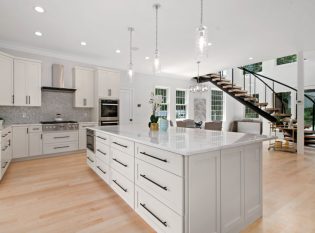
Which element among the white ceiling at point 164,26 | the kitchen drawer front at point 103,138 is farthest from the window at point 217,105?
the kitchen drawer front at point 103,138

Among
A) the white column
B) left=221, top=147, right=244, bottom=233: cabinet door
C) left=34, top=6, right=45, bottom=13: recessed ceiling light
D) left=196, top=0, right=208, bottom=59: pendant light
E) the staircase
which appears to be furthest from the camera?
the staircase

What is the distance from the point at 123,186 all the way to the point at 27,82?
4.04 m

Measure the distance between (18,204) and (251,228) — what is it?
9.35 feet

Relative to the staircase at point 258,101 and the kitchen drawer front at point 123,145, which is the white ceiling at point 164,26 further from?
the kitchen drawer front at point 123,145

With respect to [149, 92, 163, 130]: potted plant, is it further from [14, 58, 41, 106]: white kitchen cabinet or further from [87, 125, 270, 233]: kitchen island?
[14, 58, 41, 106]: white kitchen cabinet

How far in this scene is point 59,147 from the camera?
187 inches

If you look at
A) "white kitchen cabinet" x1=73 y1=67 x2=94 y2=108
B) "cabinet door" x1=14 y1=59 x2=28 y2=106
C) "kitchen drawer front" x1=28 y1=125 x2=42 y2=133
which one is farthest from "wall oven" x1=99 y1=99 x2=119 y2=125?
"cabinet door" x1=14 y1=59 x2=28 y2=106

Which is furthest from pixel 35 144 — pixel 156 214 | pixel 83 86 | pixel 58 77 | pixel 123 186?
pixel 156 214

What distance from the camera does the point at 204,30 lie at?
2.05 meters

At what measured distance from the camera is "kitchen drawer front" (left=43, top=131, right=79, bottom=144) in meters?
4.59

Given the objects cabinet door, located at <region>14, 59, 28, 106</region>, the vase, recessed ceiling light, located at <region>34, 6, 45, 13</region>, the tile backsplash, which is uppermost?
recessed ceiling light, located at <region>34, 6, 45, 13</region>

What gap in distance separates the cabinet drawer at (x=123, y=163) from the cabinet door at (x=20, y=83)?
11.3 feet

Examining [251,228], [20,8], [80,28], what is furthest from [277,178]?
[20,8]

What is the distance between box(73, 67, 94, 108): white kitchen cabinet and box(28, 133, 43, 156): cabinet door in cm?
132
